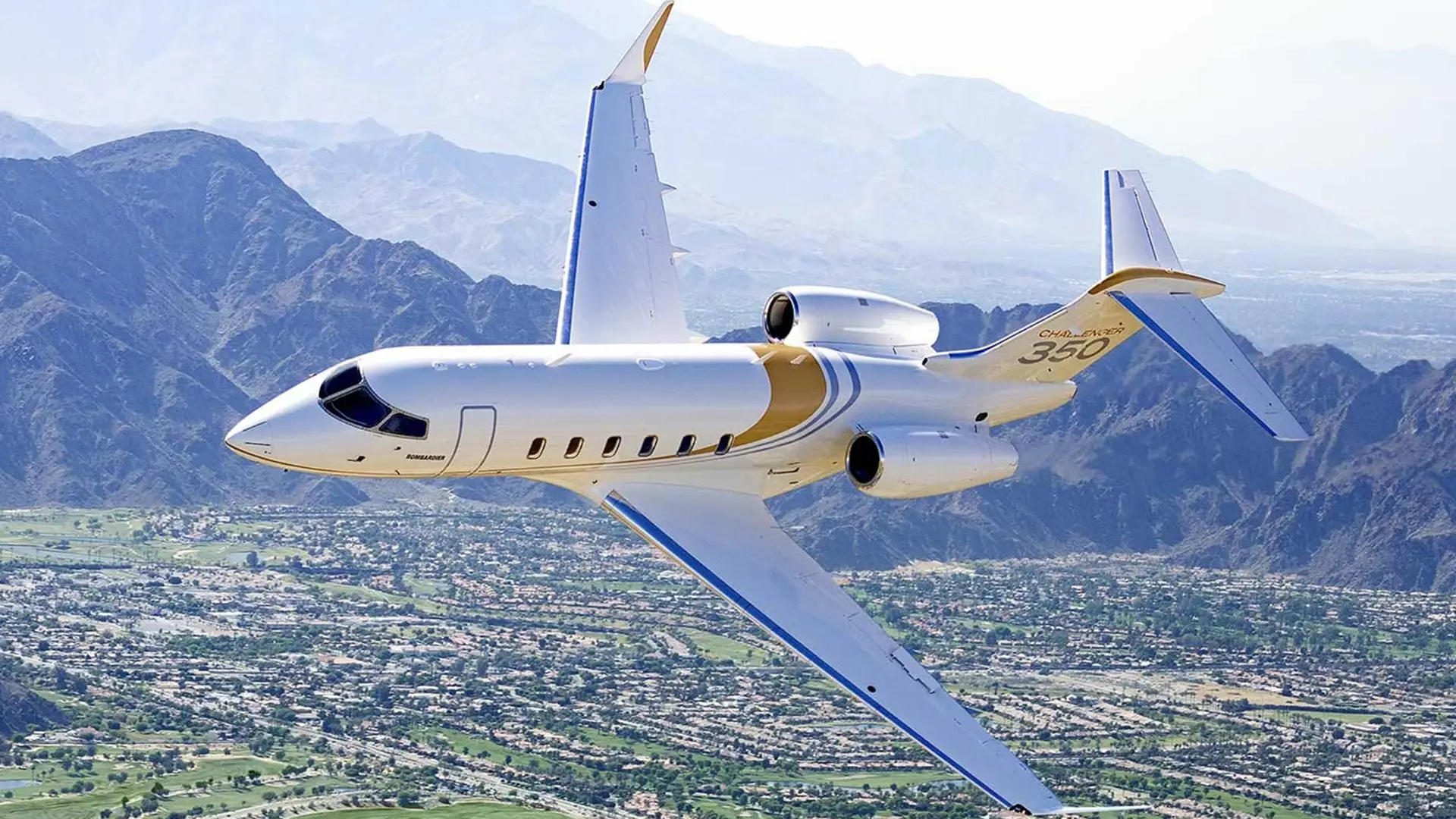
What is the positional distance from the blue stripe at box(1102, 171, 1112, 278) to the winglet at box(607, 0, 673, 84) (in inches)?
687

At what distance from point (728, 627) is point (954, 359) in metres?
133

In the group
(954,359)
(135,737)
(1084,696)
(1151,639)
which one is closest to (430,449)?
(954,359)

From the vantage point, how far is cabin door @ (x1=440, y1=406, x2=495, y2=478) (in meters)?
54.7

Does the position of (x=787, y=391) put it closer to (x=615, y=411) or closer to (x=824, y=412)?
(x=824, y=412)

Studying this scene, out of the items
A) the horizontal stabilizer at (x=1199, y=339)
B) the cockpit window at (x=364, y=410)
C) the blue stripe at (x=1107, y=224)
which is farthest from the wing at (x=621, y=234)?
the horizontal stabilizer at (x=1199, y=339)

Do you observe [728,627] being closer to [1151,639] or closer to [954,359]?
[1151,639]

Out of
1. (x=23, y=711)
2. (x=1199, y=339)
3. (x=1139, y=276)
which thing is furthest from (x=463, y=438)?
(x=23, y=711)

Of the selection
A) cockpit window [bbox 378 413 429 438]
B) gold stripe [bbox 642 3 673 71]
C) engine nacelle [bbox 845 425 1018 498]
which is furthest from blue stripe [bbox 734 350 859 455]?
gold stripe [bbox 642 3 673 71]

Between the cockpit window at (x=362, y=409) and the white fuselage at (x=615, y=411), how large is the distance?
190 millimetres

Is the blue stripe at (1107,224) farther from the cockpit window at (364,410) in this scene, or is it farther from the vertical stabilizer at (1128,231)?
the cockpit window at (364,410)

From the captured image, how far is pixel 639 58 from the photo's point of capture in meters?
72.4

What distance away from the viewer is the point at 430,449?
180 feet

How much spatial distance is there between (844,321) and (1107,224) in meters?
11.1

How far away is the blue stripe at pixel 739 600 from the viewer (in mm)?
53906
